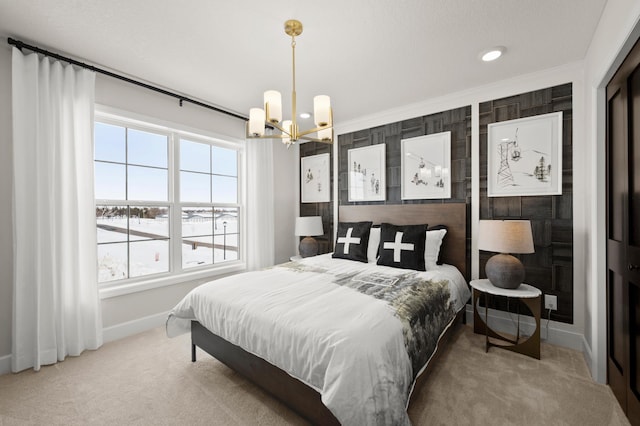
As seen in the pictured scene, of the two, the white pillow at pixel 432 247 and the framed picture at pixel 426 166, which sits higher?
the framed picture at pixel 426 166

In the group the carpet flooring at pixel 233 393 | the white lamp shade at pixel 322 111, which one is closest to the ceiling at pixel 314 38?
the white lamp shade at pixel 322 111

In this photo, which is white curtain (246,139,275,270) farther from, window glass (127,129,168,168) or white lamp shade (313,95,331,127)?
white lamp shade (313,95,331,127)

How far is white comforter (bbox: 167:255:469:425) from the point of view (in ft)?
3.96

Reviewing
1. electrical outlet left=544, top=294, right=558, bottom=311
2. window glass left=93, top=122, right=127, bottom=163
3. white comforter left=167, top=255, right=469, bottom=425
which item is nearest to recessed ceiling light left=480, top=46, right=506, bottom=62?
white comforter left=167, top=255, right=469, bottom=425

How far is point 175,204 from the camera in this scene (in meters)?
3.18

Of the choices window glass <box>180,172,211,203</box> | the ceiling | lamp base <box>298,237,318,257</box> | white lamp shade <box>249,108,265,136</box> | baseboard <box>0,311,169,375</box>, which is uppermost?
the ceiling

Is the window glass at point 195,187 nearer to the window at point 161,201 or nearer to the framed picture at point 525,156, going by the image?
the window at point 161,201

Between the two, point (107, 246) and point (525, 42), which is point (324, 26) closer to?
point (525, 42)

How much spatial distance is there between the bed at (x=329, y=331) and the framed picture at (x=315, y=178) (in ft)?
5.88

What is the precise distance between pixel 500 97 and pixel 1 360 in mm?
4936

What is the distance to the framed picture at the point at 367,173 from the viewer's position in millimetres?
3633

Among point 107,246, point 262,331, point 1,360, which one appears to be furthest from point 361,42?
point 1,360

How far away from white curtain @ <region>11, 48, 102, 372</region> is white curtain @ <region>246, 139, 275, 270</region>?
1735mm

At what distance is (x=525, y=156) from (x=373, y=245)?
1767mm
